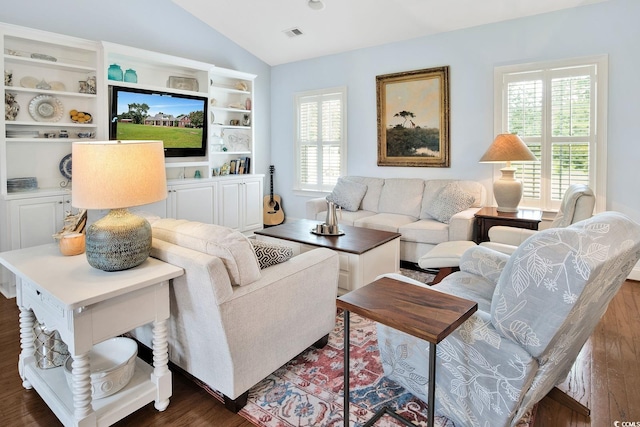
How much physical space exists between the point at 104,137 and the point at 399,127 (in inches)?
139

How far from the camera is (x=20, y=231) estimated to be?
11.9 feet

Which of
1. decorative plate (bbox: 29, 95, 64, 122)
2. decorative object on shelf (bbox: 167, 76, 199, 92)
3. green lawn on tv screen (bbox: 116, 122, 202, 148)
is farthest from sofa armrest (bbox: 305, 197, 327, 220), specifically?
decorative plate (bbox: 29, 95, 64, 122)

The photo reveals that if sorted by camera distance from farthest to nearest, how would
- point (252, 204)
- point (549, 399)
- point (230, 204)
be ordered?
point (252, 204) < point (230, 204) < point (549, 399)

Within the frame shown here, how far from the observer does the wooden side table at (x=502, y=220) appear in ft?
12.3

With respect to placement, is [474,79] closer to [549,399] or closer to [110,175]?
[549,399]

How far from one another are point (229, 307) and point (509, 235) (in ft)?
8.67

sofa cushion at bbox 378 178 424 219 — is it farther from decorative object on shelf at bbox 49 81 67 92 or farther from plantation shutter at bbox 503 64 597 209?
decorative object on shelf at bbox 49 81 67 92

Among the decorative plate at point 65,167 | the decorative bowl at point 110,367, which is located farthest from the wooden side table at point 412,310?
the decorative plate at point 65,167

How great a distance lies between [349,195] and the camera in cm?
524

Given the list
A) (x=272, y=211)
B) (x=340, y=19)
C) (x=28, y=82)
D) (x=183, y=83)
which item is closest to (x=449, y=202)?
(x=340, y=19)

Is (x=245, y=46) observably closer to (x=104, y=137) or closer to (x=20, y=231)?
(x=104, y=137)

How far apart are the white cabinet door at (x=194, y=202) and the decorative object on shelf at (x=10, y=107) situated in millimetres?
1679

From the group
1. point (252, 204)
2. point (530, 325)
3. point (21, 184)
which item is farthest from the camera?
point (252, 204)

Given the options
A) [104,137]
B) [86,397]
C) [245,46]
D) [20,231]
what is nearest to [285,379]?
[86,397]
